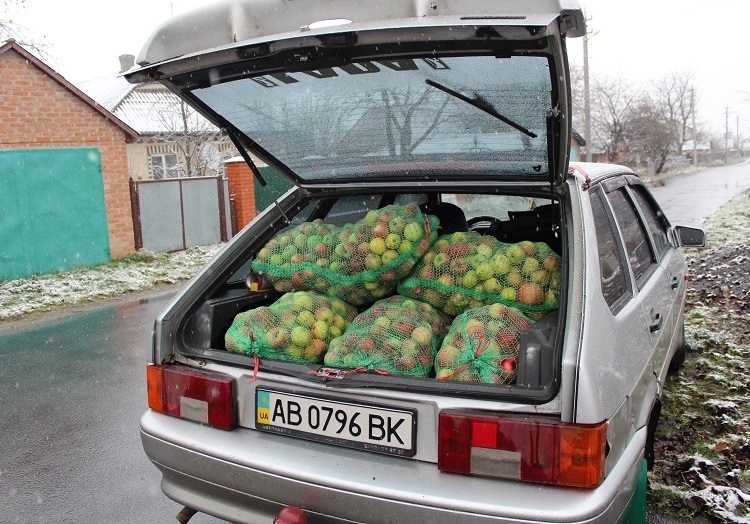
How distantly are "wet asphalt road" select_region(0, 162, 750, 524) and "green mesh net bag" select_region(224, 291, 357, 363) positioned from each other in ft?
3.86

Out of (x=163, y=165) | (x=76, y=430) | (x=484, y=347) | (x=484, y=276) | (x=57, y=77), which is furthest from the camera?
(x=163, y=165)

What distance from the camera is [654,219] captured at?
3945 mm

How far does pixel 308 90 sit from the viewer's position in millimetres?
2672

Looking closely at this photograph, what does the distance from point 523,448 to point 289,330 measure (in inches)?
43.6

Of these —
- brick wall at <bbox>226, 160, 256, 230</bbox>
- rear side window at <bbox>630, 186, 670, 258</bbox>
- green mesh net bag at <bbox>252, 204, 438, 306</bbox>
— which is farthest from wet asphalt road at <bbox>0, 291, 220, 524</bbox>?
brick wall at <bbox>226, 160, 256, 230</bbox>

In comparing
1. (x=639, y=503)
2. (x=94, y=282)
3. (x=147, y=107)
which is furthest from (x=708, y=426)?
(x=147, y=107)

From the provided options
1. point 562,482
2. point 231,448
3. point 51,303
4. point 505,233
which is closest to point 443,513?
point 562,482

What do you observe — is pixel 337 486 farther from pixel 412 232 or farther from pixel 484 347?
pixel 412 232

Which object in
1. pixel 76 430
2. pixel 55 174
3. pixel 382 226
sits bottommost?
pixel 76 430

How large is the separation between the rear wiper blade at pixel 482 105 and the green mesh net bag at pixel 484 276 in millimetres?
512

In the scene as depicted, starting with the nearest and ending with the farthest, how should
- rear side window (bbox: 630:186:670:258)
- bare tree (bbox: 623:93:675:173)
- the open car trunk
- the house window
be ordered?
1. the open car trunk
2. rear side window (bbox: 630:186:670:258)
3. the house window
4. bare tree (bbox: 623:93:675:173)

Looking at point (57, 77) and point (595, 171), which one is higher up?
point (57, 77)

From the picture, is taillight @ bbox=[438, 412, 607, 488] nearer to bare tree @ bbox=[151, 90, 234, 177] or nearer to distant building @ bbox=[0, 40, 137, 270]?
distant building @ bbox=[0, 40, 137, 270]

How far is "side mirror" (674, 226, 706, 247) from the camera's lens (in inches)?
158
